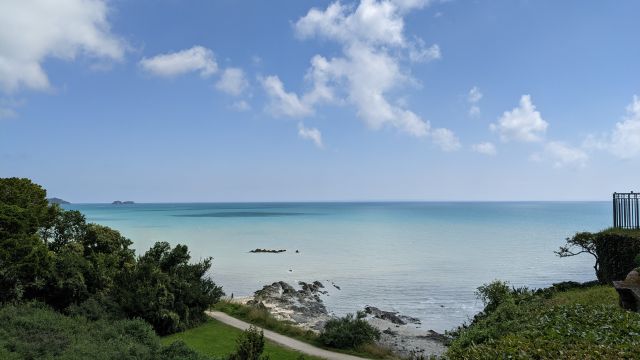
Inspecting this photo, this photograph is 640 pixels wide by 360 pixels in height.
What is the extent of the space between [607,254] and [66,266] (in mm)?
32006

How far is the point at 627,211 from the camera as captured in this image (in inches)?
1003

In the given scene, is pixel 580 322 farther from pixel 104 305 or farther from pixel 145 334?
pixel 104 305

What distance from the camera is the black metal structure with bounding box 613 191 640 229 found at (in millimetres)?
24547

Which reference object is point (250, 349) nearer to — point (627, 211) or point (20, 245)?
point (20, 245)

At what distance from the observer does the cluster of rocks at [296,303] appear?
119ft

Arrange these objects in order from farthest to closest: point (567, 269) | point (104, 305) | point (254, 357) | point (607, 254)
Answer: point (567, 269) < point (104, 305) < point (607, 254) < point (254, 357)

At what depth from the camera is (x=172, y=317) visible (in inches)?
1118

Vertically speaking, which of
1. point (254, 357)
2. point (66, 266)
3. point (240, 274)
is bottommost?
point (240, 274)

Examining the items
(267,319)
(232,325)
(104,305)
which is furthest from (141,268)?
(267,319)

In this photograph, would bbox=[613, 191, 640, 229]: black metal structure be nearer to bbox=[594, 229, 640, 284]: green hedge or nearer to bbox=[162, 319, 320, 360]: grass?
bbox=[594, 229, 640, 284]: green hedge

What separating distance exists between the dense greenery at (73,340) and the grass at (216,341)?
2937mm

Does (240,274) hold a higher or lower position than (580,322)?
lower

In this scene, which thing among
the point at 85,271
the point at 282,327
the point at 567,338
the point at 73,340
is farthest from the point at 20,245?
the point at 567,338

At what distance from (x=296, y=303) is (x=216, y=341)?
16.1 m
